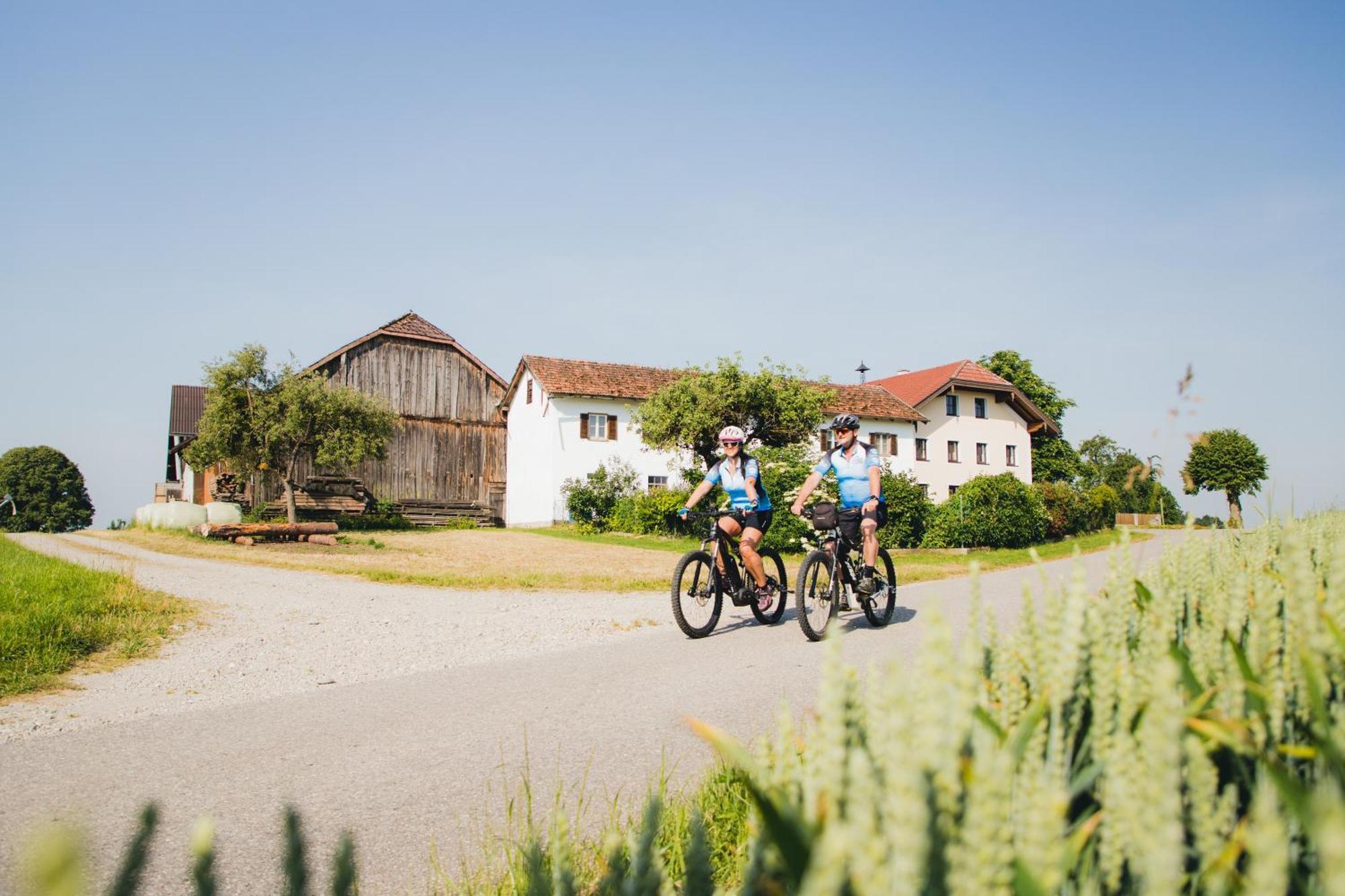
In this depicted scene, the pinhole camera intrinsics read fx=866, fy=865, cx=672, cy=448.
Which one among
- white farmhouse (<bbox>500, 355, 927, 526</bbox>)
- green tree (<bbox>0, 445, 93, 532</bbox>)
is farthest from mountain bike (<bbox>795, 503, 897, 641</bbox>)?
green tree (<bbox>0, 445, 93, 532</bbox>)

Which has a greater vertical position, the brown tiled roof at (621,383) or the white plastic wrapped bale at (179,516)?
the brown tiled roof at (621,383)

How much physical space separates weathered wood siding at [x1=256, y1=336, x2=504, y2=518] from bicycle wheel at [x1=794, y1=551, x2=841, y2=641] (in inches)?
1237

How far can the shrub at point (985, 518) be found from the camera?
26281 mm

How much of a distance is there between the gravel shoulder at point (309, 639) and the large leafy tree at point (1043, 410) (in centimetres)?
4808

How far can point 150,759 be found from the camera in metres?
4.86

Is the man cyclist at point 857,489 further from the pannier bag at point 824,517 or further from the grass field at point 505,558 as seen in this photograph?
the grass field at point 505,558

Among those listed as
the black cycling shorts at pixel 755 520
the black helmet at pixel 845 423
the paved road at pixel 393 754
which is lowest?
the paved road at pixel 393 754

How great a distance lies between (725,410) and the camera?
102ft

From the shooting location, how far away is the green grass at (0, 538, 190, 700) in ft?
23.6

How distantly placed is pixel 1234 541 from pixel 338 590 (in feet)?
40.8

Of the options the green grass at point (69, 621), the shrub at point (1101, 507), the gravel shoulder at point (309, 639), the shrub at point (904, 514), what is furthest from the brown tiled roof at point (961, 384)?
the green grass at point (69, 621)

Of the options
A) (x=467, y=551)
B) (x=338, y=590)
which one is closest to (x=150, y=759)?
(x=338, y=590)

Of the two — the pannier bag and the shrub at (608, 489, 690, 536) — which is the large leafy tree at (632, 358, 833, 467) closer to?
the shrub at (608, 489, 690, 536)

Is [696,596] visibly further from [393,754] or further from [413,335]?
[413,335]
